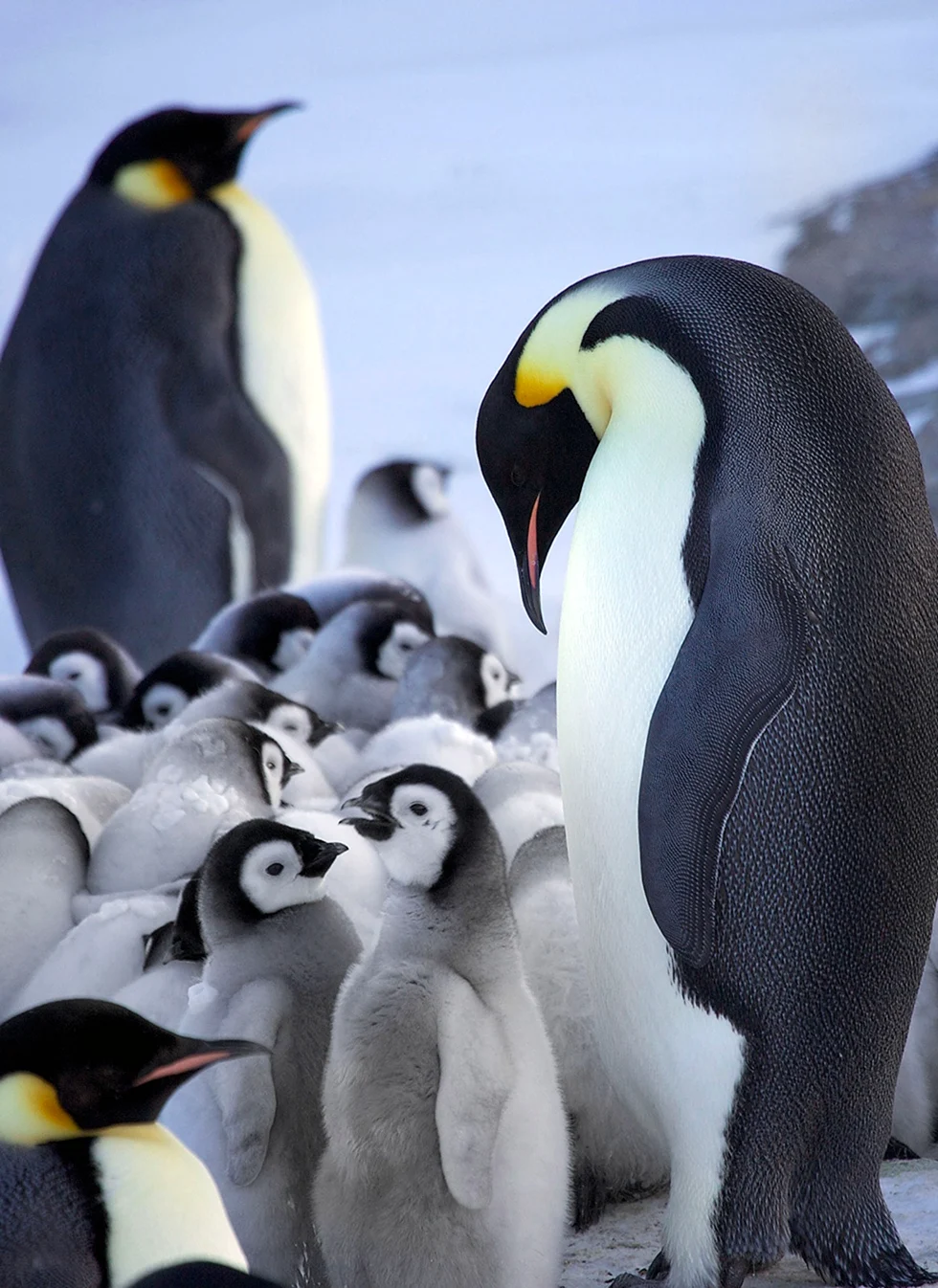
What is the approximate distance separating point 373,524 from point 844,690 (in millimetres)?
2754

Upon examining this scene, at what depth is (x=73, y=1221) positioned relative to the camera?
0.98 metres

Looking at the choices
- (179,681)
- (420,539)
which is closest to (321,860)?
(179,681)

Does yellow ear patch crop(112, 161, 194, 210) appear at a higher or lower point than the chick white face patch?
higher

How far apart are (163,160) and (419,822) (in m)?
2.42

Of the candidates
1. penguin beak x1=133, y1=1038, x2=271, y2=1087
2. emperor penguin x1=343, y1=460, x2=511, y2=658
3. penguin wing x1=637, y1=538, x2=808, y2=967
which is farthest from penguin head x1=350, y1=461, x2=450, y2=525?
penguin beak x1=133, y1=1038, x2=271, y2=1087

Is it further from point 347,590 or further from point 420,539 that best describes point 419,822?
point 420,539

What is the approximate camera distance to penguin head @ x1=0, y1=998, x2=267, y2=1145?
0.98 m

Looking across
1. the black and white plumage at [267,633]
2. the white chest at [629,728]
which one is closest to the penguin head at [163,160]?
the black and white plumage at [267,633]

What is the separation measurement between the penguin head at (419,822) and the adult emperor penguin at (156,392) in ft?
6.89

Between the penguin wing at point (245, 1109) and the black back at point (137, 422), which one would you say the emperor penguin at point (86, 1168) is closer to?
the penguin wing at point (245, 1109)

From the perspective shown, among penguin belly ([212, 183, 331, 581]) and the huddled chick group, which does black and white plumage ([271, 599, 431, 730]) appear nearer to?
the huddled chick group

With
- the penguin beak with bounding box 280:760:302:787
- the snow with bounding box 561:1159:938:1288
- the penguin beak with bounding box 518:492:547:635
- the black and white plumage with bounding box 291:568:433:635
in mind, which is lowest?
the snow with bounding box 561:1159:938:1288

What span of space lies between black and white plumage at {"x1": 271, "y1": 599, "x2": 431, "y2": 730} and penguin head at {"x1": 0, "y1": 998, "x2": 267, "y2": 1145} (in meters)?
1.79

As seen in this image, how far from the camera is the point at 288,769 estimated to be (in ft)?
6.64
